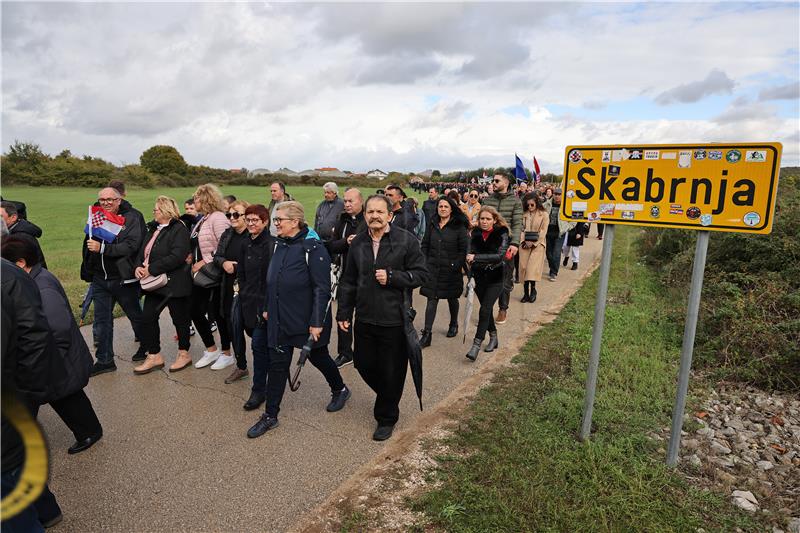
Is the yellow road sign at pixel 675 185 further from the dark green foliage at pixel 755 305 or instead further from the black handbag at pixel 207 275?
the black handbag at pixel 207 275

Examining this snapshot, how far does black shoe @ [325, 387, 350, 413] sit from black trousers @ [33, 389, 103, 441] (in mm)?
1926

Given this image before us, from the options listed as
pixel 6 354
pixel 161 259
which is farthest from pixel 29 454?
→ pixel 161 259

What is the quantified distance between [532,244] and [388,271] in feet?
16.4

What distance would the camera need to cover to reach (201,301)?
5391 millimetres

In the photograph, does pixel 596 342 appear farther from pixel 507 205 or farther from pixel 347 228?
pixel 347 228

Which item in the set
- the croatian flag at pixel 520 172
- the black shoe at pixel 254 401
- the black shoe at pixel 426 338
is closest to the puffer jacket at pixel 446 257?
the black shoe at pixel 426 338

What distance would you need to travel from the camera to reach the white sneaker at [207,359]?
5495mm

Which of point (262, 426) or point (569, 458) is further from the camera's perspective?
A: point (262, 426)

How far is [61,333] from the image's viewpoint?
3.33 m

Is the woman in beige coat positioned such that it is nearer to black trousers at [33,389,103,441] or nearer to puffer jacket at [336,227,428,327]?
puffer jacket at [336,227,428,327]

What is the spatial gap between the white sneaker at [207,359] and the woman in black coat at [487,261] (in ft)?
9.93

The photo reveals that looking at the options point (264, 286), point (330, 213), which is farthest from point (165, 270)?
point (330, 213)

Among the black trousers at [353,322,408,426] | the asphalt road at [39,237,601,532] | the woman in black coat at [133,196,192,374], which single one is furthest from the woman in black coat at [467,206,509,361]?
the woman in black coat at [133,196,192,374]

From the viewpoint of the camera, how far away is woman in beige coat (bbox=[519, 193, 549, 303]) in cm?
822
